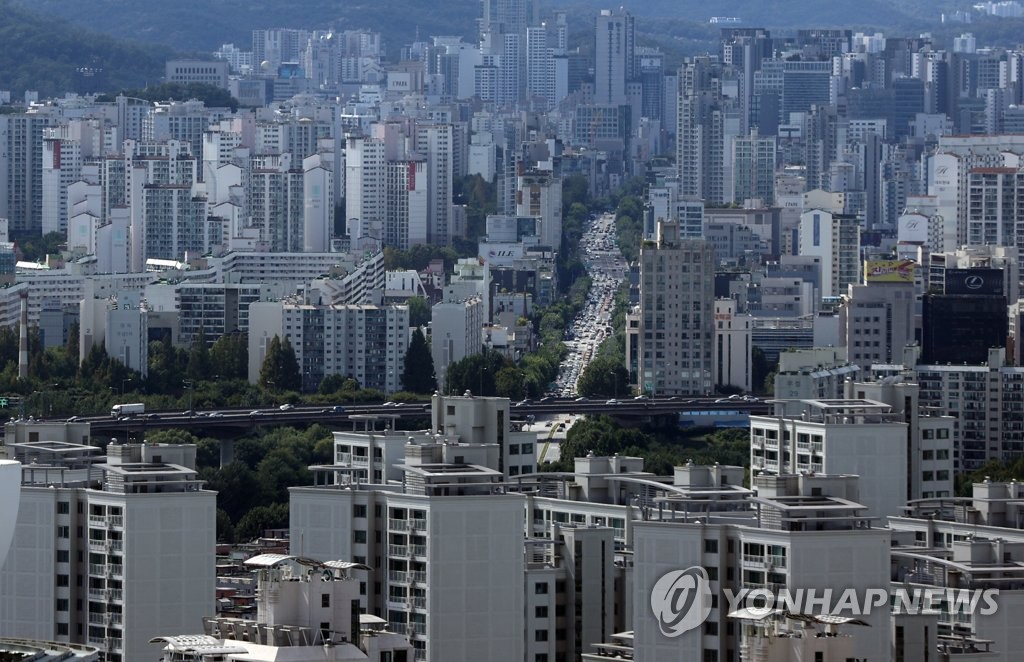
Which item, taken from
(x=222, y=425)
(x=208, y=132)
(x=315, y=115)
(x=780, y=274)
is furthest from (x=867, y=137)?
(x=222, y=425)

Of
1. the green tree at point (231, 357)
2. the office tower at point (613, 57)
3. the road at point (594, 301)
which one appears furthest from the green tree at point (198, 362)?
the office tower at point (613, 57)

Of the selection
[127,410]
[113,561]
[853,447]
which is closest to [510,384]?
[127,410]

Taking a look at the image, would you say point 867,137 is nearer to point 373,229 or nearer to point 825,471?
point 373,229

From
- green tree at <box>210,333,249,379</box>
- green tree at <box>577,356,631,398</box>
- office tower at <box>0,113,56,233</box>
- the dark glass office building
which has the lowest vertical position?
green tree at <box>577,356,631,398</box>

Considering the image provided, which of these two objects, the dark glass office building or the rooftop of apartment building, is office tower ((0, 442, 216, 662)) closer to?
the rooftop of apartment building

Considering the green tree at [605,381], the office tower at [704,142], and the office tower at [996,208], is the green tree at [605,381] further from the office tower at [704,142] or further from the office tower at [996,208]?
the office tower at [704,142]

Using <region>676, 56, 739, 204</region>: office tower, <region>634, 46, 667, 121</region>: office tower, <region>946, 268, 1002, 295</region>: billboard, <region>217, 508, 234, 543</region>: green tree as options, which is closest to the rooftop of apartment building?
<region>217, 508, 234, 543</region>: green tree

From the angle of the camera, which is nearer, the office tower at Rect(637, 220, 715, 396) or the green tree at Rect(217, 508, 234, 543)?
the green tree at Rect(217, 508, 234, 543)
